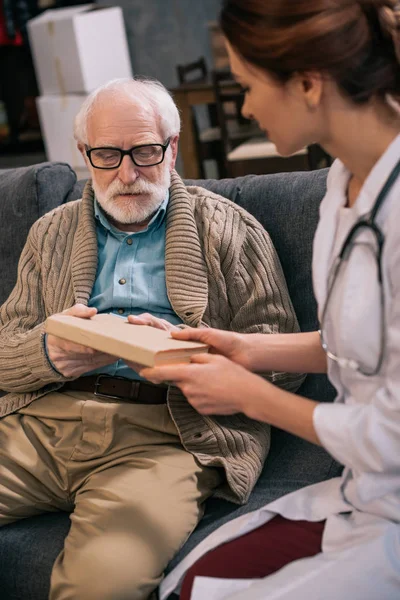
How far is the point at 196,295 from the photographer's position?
197 centimetres

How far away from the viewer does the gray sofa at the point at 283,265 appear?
179cm

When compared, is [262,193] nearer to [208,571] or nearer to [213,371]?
[213,371]

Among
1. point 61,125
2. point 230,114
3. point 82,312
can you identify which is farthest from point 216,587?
point 61,125

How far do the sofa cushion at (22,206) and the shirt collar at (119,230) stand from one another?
1.00 ft

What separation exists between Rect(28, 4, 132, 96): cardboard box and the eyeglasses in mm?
3518

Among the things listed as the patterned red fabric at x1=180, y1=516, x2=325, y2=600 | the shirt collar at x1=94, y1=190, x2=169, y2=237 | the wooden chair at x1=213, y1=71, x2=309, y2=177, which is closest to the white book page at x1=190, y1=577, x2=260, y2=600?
the patterned red fabric at x1=180, y1=516, x2=325, y2=600

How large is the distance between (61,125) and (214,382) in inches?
181

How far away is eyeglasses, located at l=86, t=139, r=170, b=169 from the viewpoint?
6.86 ft

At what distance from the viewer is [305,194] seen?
84.2 inches

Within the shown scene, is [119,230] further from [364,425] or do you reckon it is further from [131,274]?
[364,425]

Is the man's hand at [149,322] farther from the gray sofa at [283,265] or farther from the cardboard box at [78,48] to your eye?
the cardboard box at [78,48]

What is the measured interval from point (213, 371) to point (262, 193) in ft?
2.95

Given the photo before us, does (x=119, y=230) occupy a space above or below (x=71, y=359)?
above

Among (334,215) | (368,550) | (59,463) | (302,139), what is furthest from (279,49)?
(59,463)
